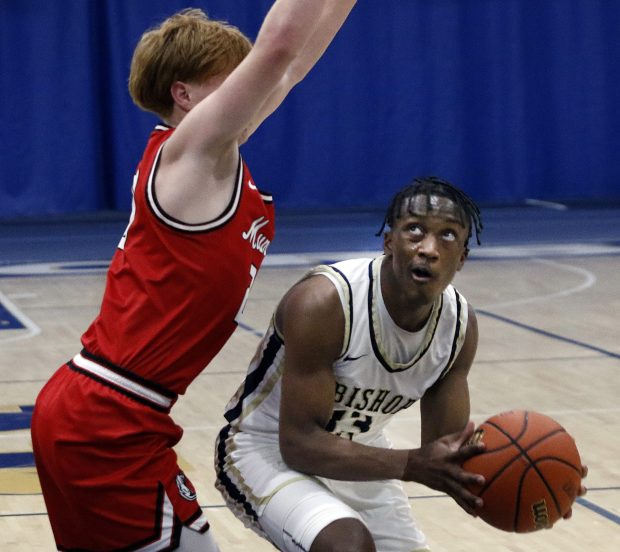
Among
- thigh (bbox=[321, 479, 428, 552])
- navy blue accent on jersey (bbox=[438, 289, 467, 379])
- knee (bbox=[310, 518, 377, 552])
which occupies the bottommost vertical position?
thigh (bbox=[321, 479, 428, 552])

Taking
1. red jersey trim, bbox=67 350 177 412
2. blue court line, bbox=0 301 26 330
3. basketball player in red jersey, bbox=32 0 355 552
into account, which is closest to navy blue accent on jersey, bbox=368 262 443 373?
basketball player in red jersey, bbox=32 0 355 552

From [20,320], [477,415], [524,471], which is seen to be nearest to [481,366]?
[477,415]

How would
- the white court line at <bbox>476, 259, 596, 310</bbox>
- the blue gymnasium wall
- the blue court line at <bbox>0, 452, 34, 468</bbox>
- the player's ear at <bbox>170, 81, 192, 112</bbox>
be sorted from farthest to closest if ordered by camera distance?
the blue gymnasium wall → the white court line at <bbox>476, 259, 596, 310</bbox> → the blue court line at <bbox>0, 452, 34, 468</bbox> → the player's ear at <bbox>170, 81, 192, 112</bbox>

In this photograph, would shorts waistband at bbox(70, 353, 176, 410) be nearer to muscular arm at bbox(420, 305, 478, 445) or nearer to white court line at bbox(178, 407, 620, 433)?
muscular arm at bbox(420, 305, 478, 445)

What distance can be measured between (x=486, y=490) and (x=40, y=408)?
987 mm

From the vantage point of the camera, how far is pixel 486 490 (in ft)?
9.36

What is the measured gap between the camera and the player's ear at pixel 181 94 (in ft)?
9.02

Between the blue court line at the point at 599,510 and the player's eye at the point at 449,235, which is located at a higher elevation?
the player's eye at the point at 449,235

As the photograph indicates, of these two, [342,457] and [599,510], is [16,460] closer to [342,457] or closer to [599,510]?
[599,510]

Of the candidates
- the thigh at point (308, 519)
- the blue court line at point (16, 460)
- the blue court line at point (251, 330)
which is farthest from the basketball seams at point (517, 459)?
the blue court line at point (251, 330)

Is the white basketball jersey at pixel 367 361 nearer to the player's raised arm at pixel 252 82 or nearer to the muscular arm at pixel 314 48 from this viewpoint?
the muscular arm at pixel 314 48

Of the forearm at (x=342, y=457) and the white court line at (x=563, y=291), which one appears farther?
the white court line at (x=563, y=291)

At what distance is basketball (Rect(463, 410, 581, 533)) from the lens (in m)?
2.87

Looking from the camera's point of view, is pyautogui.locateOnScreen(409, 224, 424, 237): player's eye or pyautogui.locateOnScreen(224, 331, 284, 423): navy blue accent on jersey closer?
pyautogui.locateOnScreen(409, 224, 424, 237): player's eye
